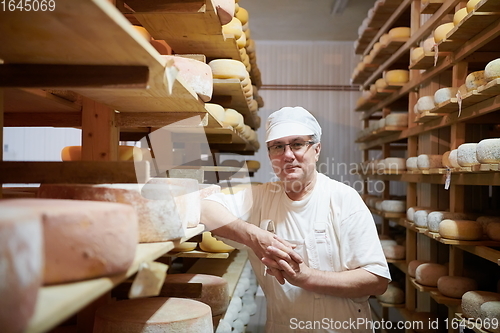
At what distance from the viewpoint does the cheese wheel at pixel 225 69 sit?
8.95ft

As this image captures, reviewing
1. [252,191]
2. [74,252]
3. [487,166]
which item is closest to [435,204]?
[487,166]

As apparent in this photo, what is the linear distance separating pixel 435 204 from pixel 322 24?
12.6 feet

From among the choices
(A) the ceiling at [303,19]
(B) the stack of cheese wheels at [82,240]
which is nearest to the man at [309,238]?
(B) the stack of cheese wheels at [82,240]

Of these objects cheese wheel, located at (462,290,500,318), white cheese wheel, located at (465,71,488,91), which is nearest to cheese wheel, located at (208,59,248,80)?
white cheese wheel, located at (465,71,488,91)

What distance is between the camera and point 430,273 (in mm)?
3324

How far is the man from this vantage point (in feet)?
6.12

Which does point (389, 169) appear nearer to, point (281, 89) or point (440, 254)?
point (440, 254)

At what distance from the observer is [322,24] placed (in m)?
6.68

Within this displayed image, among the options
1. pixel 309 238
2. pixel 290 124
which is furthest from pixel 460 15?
pixel 309 238

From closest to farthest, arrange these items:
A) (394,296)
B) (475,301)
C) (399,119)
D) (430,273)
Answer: (475,301), (430,273), (394,296), (399,119)

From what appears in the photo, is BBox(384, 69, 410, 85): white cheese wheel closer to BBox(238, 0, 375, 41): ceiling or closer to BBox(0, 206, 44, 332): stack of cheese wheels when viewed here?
BBox(238, 0, 375, 41): ceiling

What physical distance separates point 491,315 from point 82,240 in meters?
2.32

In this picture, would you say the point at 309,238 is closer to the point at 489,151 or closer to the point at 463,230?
the point at 489,151

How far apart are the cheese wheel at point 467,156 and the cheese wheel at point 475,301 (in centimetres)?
74
